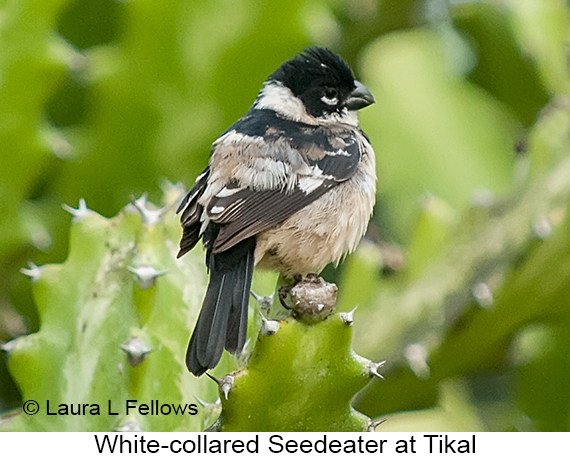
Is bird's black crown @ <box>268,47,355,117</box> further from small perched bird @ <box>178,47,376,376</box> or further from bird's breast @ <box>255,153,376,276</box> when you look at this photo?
bird's breast @ <box>255,153,376,276</box>

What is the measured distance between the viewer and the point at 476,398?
2.79 m

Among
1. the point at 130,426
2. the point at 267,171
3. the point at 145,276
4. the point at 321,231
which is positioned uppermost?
the point at 267,171

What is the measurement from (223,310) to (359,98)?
775mm

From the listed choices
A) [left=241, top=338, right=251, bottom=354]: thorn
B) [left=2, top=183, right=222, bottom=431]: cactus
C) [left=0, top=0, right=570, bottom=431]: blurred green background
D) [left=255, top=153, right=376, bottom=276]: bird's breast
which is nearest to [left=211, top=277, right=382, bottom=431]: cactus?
[left=241, top=338, right=251, bottom=354]: thorn

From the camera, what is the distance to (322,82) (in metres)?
2.09

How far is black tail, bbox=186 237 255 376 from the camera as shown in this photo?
1.49m

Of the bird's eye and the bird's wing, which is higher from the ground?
the bird's eye

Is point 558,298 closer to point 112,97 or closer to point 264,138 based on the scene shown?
point 264,138

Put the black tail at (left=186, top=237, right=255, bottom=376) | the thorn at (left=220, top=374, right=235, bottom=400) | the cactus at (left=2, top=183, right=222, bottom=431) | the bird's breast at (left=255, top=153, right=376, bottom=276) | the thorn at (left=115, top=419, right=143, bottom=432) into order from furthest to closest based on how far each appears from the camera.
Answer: the bird's breast at (left=255, top=153, right=376, bottom=276), the cactus at (left=2, top=183, right=222, bottom=431), the thorn at (left=115, top=419, right=143, bottom=432), the black tail at (left=186, top=237, right=255, bottom=376), the thorn at (left=220, top=374, right=235, bottom=400)

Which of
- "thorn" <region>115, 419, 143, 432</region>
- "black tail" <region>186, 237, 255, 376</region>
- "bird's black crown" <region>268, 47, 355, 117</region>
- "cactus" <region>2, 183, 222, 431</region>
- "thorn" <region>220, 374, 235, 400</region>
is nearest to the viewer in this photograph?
"thorn" <region>220, 374, 235, 400</region>

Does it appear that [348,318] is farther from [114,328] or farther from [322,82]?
[322,82]

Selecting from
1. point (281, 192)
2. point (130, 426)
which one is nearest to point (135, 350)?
point (130, 426)

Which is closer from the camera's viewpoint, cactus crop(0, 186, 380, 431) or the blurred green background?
cactus crop(0, 186, 380, 431)

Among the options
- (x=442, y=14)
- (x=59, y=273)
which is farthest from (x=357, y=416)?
(x=442, y=14)
